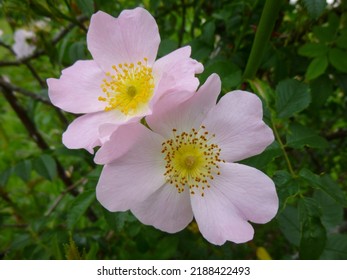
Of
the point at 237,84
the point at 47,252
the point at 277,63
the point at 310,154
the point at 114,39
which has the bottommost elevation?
the point at 310,154

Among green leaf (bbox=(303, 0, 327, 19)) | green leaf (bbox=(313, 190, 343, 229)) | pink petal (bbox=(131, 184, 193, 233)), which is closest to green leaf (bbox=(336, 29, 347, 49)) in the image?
green leaf (bbox=(303, 0, 327, 19))

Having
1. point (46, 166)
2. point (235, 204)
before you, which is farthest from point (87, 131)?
Answer: point (46, 166)

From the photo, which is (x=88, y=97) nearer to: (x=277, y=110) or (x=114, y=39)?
(x=114, y=39)

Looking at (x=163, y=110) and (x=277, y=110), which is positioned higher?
(x=163, y=110)

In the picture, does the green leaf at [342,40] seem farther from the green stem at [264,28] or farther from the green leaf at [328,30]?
the green stem at [264,28]

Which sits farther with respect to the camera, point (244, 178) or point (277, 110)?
point (277, 110)
